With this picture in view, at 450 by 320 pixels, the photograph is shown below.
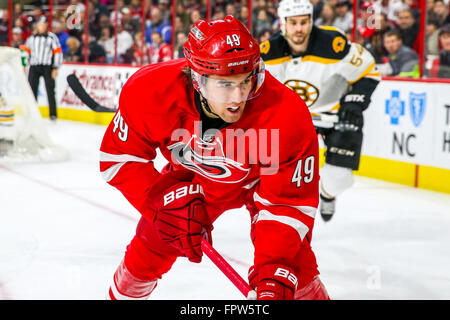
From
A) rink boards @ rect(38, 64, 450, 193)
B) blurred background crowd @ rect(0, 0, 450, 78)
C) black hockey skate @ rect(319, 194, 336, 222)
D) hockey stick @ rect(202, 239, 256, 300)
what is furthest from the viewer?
blurred background crowd @ rect(0, 0, 450, 78)

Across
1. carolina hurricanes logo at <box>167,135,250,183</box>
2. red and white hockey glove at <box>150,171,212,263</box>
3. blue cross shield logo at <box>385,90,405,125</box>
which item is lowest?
blue cross shield logo at <box>385,90,405,125</box>

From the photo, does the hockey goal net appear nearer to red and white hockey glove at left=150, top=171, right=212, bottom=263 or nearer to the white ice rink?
the white ice rink

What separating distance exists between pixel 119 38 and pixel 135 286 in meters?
7.24

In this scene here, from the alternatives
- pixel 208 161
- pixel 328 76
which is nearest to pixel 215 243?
pixel 328 76

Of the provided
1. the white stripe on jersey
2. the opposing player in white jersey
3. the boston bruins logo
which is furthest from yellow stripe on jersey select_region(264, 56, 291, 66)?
the white stripe on jersey

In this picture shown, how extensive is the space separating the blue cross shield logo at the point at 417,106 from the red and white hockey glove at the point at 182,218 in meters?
3.41

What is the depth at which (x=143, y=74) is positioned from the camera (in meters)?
1.85

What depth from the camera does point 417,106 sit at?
4.97 metres

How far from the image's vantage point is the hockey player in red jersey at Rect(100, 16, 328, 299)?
5.49 ft

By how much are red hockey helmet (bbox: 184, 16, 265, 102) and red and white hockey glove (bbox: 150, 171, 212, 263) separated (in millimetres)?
302

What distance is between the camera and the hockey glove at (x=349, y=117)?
3596 millimetres

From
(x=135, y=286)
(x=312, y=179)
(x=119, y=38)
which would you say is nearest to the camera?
(x=312, y=179)
